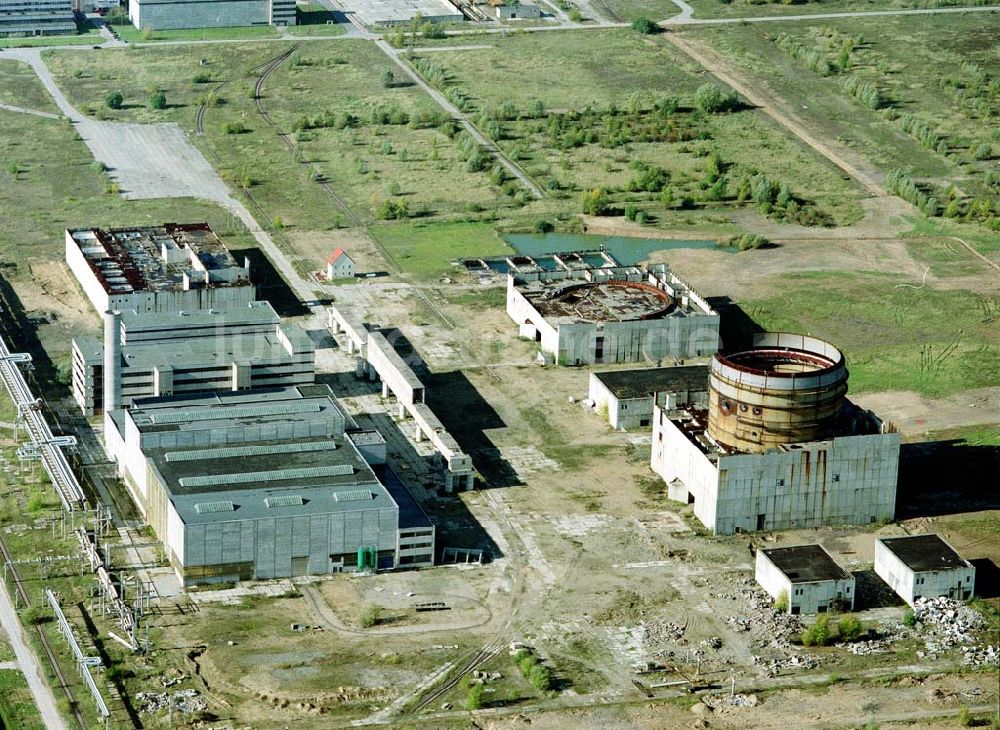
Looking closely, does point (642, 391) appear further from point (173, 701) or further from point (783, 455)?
point (173, 701)

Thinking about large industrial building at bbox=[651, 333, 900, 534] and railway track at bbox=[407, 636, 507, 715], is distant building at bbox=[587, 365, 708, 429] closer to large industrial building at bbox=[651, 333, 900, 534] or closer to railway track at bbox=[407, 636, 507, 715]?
large industrial building at bbox=[651, 333, 900, 534]

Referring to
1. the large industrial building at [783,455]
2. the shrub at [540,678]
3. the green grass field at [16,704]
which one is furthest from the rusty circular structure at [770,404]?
the green grass field at [16,704]

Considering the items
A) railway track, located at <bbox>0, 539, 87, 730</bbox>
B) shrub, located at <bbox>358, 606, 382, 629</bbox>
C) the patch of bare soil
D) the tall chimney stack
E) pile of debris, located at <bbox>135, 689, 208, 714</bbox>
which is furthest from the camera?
the patch of bare soil

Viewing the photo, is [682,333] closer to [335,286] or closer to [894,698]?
[335,286]

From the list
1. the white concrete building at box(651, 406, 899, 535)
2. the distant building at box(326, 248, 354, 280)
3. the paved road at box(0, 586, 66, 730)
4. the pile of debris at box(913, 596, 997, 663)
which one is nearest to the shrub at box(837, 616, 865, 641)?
the pile of debris at box(913, 596, 997, 663)

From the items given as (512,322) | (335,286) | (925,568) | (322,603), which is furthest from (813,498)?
(335,286)

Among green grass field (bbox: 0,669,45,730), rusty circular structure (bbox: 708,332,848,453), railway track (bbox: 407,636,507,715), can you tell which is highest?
rusty circular structure (bbox: 708,332,848,453)

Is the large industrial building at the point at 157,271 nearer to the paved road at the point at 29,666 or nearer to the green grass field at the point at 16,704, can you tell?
the paved road at the point at 29,666
